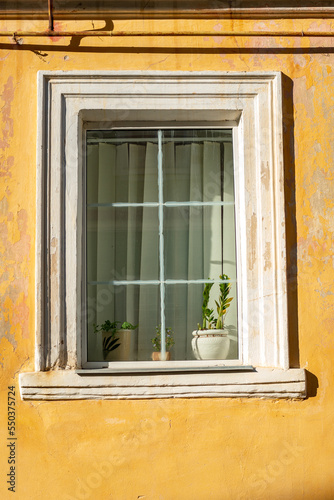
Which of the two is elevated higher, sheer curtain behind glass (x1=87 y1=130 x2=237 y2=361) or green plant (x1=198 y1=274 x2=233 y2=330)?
sheer curtain behind glass (x1=87 y1=130 x2=237 y2=361)

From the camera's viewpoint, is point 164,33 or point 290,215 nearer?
point 290,215

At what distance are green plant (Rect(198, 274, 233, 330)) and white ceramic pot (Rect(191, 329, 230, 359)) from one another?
0.06 metres

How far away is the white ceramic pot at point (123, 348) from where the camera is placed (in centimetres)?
527

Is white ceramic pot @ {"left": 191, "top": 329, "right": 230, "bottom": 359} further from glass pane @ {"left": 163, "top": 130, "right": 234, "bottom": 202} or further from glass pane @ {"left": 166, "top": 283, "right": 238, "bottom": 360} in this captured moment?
glass pane @ {"left": 163, "top": 130, "right": 234, "bottom": 202}

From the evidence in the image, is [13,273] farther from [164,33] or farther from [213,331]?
[164,33]

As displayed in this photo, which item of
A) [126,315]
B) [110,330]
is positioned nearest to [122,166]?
[126,315]

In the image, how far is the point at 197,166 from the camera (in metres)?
5.54

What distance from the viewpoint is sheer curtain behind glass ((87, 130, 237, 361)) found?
211 inches

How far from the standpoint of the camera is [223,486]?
495 centimetres

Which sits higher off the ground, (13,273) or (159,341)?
(13,273)

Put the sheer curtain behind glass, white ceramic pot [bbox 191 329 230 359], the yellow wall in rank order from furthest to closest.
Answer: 1. the sheer curtain behind glass
2. white ceramic pot [bbox 191 329 230 359]
3. the yellow wall

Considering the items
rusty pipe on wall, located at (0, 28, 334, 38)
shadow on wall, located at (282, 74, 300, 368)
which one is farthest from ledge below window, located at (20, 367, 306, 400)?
rusty pipe on wall, located at (0, 28, 334, 38)

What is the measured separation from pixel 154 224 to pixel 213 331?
2.68ft

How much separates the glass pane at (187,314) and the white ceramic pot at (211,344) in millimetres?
39
